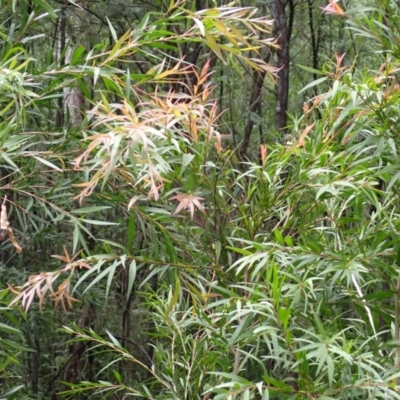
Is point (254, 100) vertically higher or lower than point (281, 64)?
A: lower

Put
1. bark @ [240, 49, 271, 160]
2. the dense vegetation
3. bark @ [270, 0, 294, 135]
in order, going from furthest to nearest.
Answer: bark @ [240, 49, 271, 160] < bark @ [270, 0, 294, 135] < the dense vegetation

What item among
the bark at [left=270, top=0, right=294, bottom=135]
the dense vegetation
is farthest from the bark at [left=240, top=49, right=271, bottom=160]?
the dense vegetation

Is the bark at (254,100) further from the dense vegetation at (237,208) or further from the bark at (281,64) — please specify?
the dense vegetation at (237,208)

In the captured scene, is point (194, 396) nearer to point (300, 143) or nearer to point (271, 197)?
point (271, 197)

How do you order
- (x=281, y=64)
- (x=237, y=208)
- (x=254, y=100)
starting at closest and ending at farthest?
(x=237, y=208) < (x=281, y=64) < (x=254, y=100)

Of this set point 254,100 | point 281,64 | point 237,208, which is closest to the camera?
point 237,208

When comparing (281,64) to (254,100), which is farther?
(254,100)

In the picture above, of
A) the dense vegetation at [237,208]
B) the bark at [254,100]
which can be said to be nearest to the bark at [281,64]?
the bark at [254,100]

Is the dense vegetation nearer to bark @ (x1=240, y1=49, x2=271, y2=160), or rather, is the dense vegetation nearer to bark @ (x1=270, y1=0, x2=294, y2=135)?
bark @ (x1=270, y1=0, x2=294, y2=135)

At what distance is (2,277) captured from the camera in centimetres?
245

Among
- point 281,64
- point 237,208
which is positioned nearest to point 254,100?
point 281,64

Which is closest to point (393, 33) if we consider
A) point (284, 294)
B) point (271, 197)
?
point (271, 197)

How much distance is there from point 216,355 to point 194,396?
10cm

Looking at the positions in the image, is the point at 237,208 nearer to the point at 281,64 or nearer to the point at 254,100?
the point at 281,64
